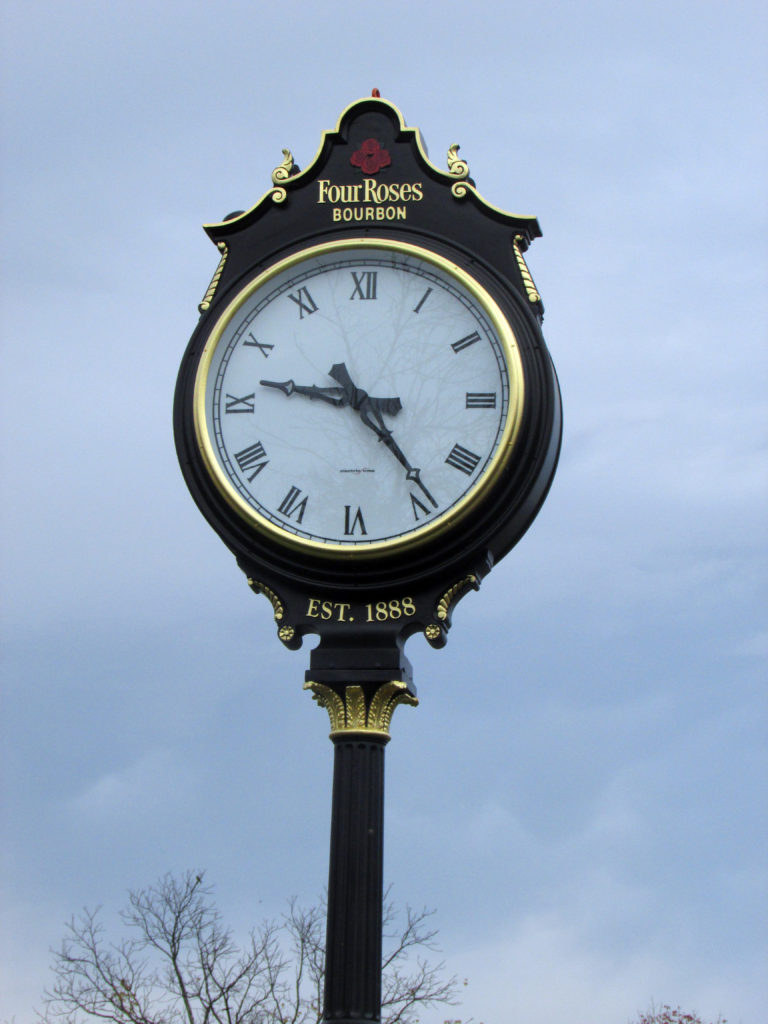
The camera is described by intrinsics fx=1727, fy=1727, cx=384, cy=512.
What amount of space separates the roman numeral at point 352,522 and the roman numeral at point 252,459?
0.50 meters

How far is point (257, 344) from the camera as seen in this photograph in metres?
8.56

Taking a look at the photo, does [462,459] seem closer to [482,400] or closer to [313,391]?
[482,400]

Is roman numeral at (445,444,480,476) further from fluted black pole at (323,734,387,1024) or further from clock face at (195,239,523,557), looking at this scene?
fluted black pole at (323,734,387,1024)

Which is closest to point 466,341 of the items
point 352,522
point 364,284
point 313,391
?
point 364,284

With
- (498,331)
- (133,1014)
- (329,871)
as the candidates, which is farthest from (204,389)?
(133,1014)

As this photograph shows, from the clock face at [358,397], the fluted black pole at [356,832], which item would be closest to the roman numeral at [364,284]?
the clock face at [358,397]

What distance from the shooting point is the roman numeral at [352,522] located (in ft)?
26.5

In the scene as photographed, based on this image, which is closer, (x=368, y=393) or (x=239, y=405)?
(x=368, y=393)

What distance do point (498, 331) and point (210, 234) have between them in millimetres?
1666

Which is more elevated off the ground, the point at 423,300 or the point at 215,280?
the point at 215,280

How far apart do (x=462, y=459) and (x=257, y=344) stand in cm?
126

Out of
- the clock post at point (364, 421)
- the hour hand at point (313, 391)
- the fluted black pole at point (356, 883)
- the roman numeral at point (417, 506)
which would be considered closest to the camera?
the fluted black pole at point (356, 883)

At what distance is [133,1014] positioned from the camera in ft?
51.9

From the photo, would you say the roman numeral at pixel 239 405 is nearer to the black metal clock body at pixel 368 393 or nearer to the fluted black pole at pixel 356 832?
the black metal clock body at pixel 368 393
